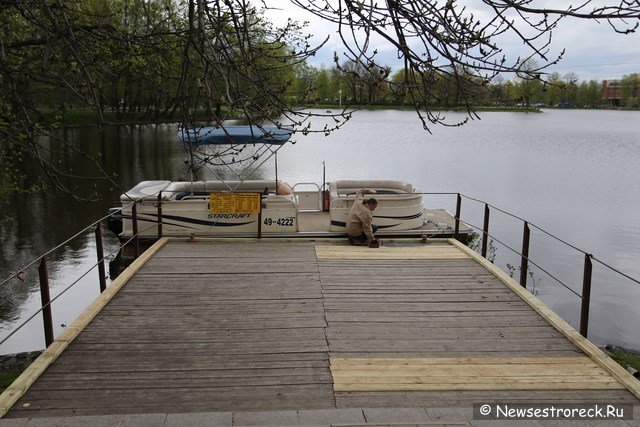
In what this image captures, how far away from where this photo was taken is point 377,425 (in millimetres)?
4023

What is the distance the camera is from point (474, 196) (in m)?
24.7

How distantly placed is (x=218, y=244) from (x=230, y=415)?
5.89 meters

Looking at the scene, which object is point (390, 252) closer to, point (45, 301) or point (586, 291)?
point (586, 291)

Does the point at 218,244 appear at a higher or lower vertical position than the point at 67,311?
higher

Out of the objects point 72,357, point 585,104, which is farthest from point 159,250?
point 585,104

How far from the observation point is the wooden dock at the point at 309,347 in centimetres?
458

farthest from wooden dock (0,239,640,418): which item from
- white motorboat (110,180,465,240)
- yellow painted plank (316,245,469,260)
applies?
white motorboat (110,180,465,240)

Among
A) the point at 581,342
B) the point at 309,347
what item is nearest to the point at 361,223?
the point at 309,347

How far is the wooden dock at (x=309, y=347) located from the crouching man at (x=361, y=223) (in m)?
1.69

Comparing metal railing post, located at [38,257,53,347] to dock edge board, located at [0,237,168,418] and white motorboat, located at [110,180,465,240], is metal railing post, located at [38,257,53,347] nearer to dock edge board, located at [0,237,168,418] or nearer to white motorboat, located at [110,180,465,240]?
dock edge board, located at [0,237,168,418]

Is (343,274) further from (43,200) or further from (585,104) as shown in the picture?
(585,104)

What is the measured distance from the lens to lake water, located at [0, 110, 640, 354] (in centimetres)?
1293

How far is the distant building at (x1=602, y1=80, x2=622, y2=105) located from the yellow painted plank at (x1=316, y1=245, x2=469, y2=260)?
6490 inches

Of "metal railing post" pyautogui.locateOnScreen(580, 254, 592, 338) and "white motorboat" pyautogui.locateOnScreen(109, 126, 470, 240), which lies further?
"white motorboat" pyautogui.locateOnScreen(109, 126, 470, 240)
